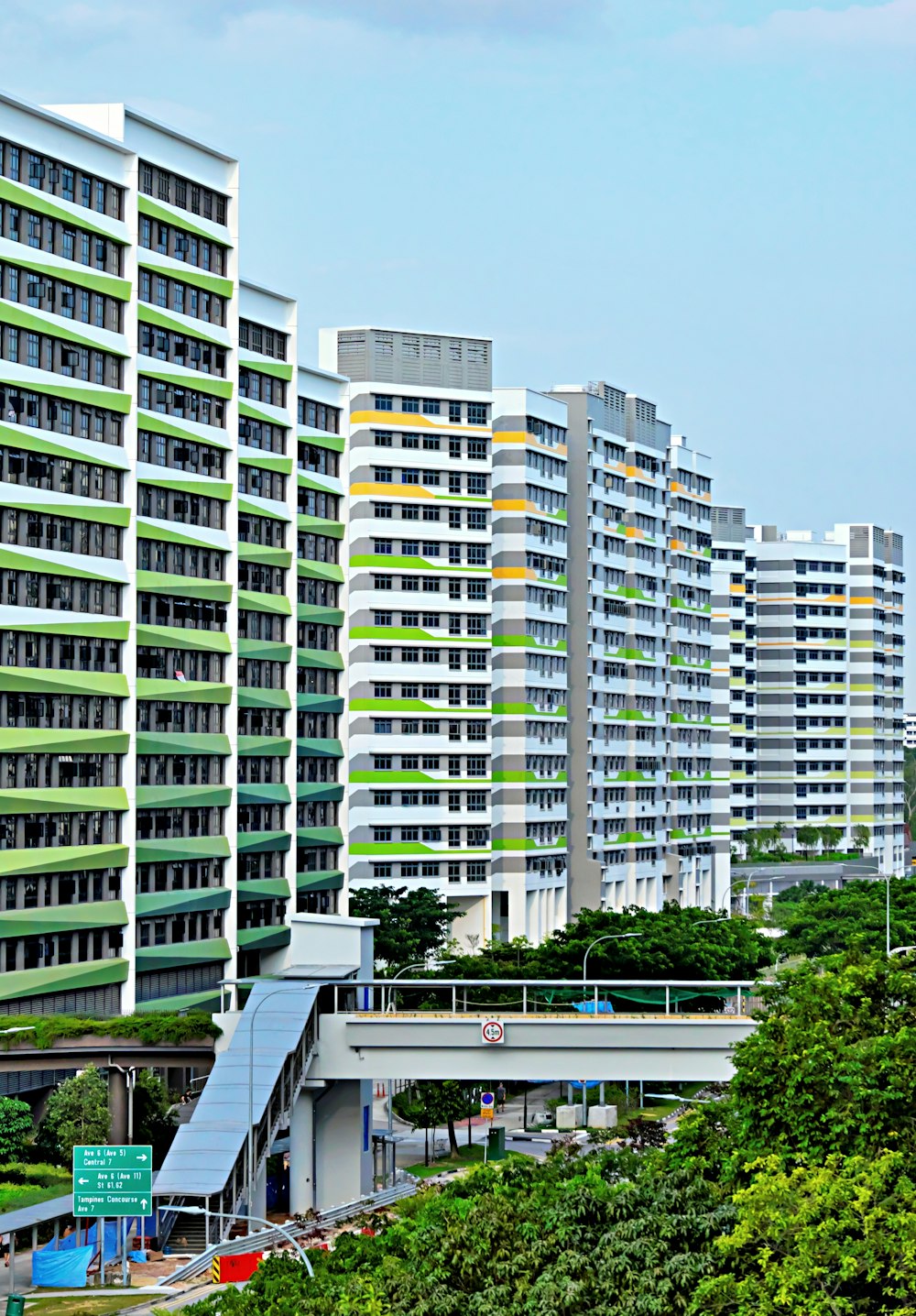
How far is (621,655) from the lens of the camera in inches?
7298

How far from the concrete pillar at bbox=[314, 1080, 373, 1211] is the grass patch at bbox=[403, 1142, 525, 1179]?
33.7 feet

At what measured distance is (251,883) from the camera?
121m

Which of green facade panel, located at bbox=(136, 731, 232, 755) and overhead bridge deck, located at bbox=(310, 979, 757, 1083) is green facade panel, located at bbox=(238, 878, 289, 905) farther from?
overhead bridge deck, located at bbox=(310, 979, 757, 1083)

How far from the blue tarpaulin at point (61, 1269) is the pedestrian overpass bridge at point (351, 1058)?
14.9 feet

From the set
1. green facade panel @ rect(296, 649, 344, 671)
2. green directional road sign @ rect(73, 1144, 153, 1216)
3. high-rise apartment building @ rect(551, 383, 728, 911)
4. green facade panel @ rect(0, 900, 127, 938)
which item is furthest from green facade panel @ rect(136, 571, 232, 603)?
high-rise apartment building @ rect(551, 383, 728, 911)

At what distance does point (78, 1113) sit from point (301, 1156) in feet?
31.8

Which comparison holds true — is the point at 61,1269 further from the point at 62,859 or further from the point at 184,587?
the point at 184,587

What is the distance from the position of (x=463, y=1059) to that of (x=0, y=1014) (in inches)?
916

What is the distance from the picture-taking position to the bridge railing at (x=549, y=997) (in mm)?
83062

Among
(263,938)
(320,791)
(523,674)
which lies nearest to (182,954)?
(263,938)

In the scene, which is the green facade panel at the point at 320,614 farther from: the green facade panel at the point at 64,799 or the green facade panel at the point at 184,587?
the green facade panel at the point at 64,799

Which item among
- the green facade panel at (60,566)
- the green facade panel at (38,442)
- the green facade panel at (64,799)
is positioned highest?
the green facade panel at (38,442)

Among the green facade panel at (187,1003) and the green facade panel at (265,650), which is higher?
the green facade panel at (265,650)

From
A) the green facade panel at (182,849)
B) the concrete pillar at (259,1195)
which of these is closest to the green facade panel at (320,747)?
the green facade panel at (182,849)
